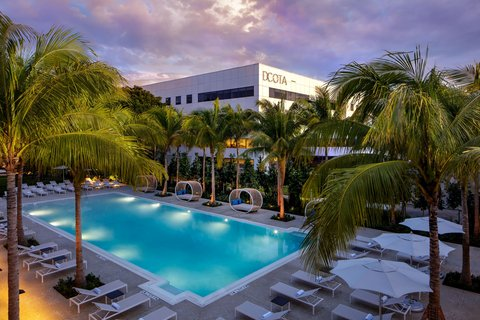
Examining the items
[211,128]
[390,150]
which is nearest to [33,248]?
[211,128]

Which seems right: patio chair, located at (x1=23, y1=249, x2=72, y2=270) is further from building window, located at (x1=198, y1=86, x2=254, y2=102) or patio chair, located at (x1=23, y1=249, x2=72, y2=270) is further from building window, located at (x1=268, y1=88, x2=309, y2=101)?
building window, located at (x1=268, y1=88, x2=309, y2=101)

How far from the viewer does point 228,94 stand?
34.3m

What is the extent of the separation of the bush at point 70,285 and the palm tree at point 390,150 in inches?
273

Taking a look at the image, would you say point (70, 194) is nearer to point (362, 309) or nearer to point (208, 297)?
point (208, 297)

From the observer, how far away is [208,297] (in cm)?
852

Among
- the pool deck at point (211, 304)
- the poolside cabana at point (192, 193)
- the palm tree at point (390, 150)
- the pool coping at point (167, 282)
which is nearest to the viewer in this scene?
the palm tree at point (390, 150)

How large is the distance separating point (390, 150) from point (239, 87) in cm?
2870

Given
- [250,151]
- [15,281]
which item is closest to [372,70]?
[15,281]

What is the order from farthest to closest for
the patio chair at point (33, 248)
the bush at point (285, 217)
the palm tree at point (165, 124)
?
the palm tree at point (165, 124) < the bush at point (285, 217) < the patio chair at point (33, 248)

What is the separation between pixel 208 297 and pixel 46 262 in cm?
620

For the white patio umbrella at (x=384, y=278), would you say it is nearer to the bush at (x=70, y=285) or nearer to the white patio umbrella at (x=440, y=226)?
the white patio umbrella at (x=440, y=226)

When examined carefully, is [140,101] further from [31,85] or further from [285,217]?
[31,85]

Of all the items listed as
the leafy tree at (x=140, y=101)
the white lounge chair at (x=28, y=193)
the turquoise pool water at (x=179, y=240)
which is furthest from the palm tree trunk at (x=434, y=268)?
the leafy tree at (x=140, y=101)

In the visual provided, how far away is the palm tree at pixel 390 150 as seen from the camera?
4492 millimetres
